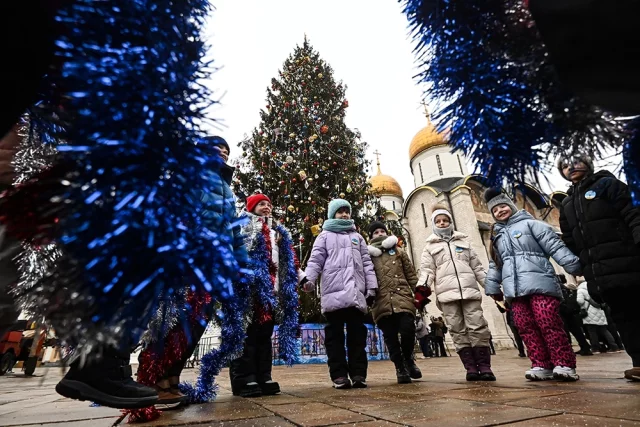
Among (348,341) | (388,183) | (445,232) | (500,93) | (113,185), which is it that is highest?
(388,183)

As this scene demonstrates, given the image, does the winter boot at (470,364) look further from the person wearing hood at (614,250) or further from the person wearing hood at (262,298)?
the person wearing hood at (262,298)

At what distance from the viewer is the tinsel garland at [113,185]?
719 mm

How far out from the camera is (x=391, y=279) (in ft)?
13.2

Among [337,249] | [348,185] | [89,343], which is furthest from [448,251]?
[348,185]

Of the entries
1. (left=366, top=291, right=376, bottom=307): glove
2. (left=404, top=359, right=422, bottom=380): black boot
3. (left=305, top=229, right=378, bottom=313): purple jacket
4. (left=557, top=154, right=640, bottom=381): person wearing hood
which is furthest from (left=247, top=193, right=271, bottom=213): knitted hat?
(left=557, top=154, right=640, bottom=381): person wearing hood

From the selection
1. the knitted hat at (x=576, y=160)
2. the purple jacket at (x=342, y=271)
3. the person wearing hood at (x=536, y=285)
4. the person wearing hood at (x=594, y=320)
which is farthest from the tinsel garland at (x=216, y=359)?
the person wearing hood at (x=594, y=320)

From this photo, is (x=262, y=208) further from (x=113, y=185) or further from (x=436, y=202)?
(x=436, y=202)

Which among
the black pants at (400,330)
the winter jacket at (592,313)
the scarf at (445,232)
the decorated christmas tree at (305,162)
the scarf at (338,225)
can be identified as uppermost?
the decorated christmas tree at (305,162)

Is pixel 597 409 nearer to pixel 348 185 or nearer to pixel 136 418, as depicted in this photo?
pixel 136 418

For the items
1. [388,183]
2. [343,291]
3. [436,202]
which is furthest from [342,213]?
[388,183]

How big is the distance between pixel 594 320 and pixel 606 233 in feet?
22.1

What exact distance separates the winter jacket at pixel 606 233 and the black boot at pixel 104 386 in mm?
2829

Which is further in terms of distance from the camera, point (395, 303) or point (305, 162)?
point (305, 162)

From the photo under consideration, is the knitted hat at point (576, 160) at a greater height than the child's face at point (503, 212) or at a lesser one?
lesser
